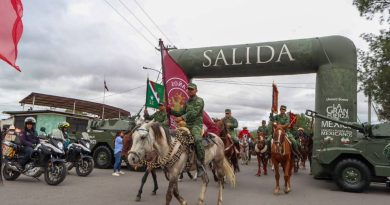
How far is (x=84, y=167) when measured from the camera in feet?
41.4

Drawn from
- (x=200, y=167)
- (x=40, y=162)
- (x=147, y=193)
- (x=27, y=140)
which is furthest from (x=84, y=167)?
(x=200, y=167)

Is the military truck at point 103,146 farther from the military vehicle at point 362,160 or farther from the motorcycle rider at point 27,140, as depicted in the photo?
the military vehicle at point 362,160

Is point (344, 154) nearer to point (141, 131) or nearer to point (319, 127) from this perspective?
point (319, 127)

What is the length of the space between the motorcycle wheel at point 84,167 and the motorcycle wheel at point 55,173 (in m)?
2.30

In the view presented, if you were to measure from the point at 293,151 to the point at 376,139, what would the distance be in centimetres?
251

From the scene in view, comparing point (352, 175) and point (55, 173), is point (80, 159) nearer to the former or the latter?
point (55, 173)

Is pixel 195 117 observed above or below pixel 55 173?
above

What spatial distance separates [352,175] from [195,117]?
599 centimetres

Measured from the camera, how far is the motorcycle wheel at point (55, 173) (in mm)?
10133

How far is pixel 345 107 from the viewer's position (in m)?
12.9

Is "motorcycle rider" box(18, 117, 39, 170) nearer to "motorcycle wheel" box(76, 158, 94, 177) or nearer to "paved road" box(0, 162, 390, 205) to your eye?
"paved road" box(0, 162, 390, 205)

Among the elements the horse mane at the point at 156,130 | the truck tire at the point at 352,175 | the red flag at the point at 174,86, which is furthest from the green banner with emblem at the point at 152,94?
the horse mane at the point at 156,130

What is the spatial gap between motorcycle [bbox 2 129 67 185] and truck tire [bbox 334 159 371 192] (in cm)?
807

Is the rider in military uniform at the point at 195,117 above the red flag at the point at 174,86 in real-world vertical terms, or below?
below
